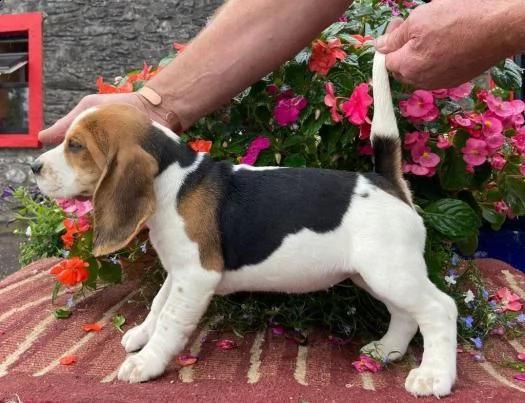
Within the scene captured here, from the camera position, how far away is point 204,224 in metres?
1.74

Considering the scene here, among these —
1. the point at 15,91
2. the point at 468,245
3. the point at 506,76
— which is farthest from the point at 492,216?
the point at 15,91

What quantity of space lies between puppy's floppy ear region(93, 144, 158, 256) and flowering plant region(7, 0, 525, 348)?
564 mm

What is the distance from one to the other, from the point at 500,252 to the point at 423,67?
1.84m

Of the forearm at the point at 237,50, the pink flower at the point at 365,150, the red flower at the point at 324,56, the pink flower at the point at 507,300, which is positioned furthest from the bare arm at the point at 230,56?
the pink flower at the point at 507,300

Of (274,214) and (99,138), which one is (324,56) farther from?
(99,138)

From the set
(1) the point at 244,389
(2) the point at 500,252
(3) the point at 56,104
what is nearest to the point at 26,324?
(1) the point at 244,389

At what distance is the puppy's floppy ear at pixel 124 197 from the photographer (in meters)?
1.65

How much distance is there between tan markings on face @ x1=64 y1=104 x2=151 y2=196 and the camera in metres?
1.68

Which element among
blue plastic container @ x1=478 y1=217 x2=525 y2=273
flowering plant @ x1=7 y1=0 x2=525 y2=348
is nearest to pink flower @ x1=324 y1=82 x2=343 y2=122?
flowering plant @ x1=7 y1=0 x2=525 y2=348

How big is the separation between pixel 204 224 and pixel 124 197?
0.80 ft

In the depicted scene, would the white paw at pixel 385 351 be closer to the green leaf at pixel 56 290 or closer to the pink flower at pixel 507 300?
the pink flower at pixel 507 300

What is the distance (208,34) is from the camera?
2.18 meters

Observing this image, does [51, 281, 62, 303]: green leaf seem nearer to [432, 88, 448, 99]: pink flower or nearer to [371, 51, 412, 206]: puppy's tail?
[371, 51, 412, 206]: puppy's tail

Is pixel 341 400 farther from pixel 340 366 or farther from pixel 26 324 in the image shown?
pixel 26 324
